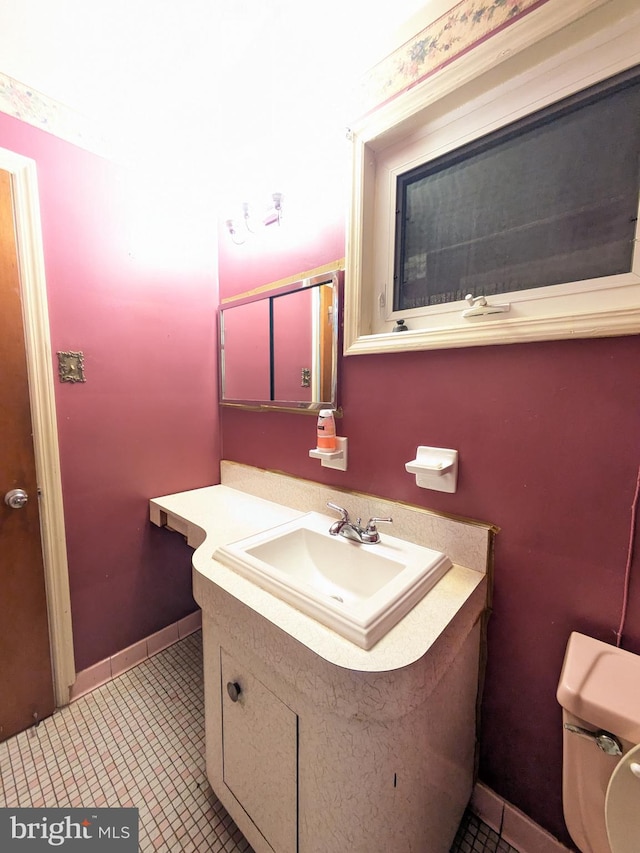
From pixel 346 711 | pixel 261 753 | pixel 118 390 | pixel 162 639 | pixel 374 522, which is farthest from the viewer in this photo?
pixel 162 639

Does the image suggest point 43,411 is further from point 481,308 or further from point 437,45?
point 437,45

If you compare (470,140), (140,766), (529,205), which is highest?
(470,140)

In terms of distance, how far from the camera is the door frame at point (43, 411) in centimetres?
116

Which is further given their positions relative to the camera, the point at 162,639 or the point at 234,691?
the point at 162,639

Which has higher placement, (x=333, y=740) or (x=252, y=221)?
(x=252, y=221)

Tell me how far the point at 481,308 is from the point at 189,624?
2.01 meters

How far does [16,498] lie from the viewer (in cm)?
120

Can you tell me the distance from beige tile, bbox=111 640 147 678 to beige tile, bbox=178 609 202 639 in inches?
7.1

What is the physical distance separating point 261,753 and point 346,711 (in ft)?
1.33

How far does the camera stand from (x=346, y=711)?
0.62m

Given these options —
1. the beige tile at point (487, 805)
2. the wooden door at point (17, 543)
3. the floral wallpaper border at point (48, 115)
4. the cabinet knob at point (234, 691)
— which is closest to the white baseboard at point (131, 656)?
the wooden door at point (17, 543)

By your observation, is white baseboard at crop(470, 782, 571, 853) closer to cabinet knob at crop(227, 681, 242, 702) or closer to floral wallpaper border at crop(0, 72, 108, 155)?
cabinet knob at crop(227, 681, 242, 702)

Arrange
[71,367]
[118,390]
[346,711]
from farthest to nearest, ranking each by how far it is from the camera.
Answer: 1. [118,390]
2. [71,367]
3. [346,711]

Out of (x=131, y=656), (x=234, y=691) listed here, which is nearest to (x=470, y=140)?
(x=234, y=691)
